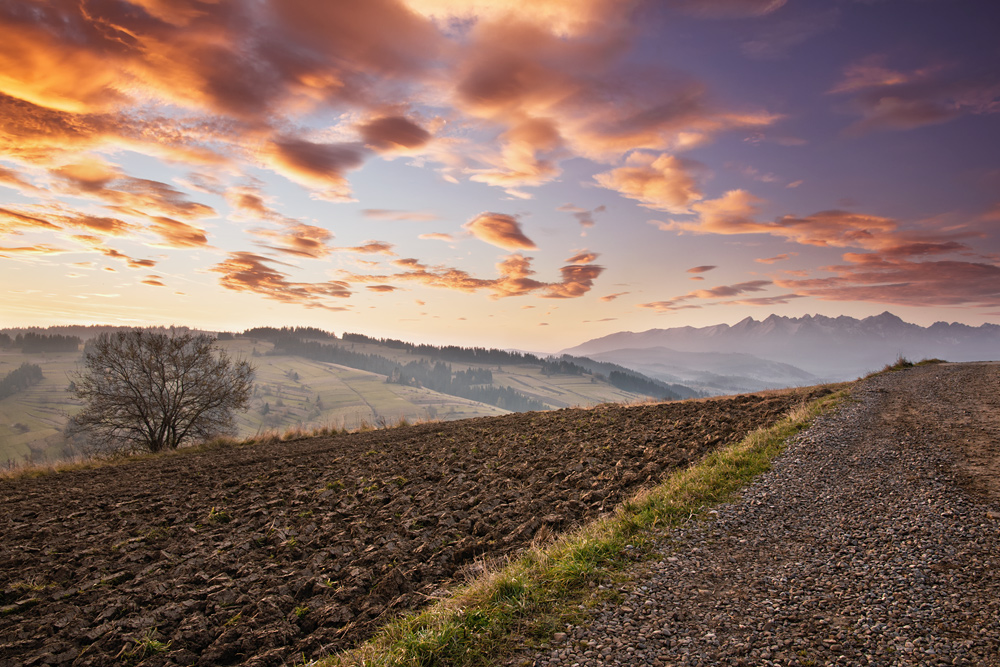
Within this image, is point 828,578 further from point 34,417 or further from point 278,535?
point 34,417

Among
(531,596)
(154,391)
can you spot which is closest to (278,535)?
(531,596)

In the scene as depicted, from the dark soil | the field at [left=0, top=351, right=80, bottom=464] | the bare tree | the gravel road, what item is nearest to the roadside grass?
the gravel road

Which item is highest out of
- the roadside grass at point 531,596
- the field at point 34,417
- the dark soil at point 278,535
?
the roadside grass at point 531,596

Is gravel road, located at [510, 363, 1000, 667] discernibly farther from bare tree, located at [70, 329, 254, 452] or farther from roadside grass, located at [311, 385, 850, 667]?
bare tree, located at [70, 329, 254, 452]

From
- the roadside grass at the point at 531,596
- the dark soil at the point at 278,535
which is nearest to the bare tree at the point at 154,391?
the dark soil at the point at 278,535

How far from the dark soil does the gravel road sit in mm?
3492

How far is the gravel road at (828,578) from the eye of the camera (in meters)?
5.25

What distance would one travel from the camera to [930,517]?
28.3ft

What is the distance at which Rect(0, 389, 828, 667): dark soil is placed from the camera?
738 centimetres

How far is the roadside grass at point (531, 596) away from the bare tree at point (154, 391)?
37940 mm

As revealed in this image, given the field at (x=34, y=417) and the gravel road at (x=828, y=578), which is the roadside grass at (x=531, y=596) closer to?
the gravel road at (x=828, y=578)

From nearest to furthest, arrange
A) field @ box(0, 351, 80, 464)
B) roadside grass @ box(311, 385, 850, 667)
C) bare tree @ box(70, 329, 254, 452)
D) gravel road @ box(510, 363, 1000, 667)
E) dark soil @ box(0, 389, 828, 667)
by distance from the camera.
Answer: gravel road @ box(510, 363, 1000, 667)
roadside grass @ box(311, 385, 850, 667)
dark soil @ box(0, 389, 828, 667)
bare tree @ box(70, 329, 254, 452)
field @ box(0, 351, 80, 464)

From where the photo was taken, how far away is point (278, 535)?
37.7 ft

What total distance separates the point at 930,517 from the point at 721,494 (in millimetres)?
3872
